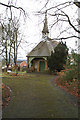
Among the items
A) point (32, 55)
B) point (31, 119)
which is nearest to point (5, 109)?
point (31, 119)

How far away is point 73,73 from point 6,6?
744cm

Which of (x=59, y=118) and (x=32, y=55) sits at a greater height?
(x=32, y=55)

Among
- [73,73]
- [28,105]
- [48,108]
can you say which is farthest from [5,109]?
[73,73]

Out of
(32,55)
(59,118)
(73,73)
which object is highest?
(32,55)

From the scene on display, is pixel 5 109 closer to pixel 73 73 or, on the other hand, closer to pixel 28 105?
pixel 28 105

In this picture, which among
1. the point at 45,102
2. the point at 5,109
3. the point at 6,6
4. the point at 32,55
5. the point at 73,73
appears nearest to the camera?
the point at 5,109

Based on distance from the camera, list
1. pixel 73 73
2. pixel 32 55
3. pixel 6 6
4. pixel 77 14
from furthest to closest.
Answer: pixel 32 55 → pixel 73 73 → pixel 77 14 → pixel 6 6

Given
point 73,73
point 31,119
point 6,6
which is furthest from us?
point 73,73

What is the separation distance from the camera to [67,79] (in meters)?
9.98

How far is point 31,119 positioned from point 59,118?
3.09 ft

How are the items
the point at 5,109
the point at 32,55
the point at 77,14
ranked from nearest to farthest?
the point at 5,109 → the point at 77,14 → the point at 32,55

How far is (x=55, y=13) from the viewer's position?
20.7ft

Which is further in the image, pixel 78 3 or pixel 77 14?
pixel 77 14

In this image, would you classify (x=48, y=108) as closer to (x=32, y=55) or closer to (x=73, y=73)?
(x=73, y=73)
